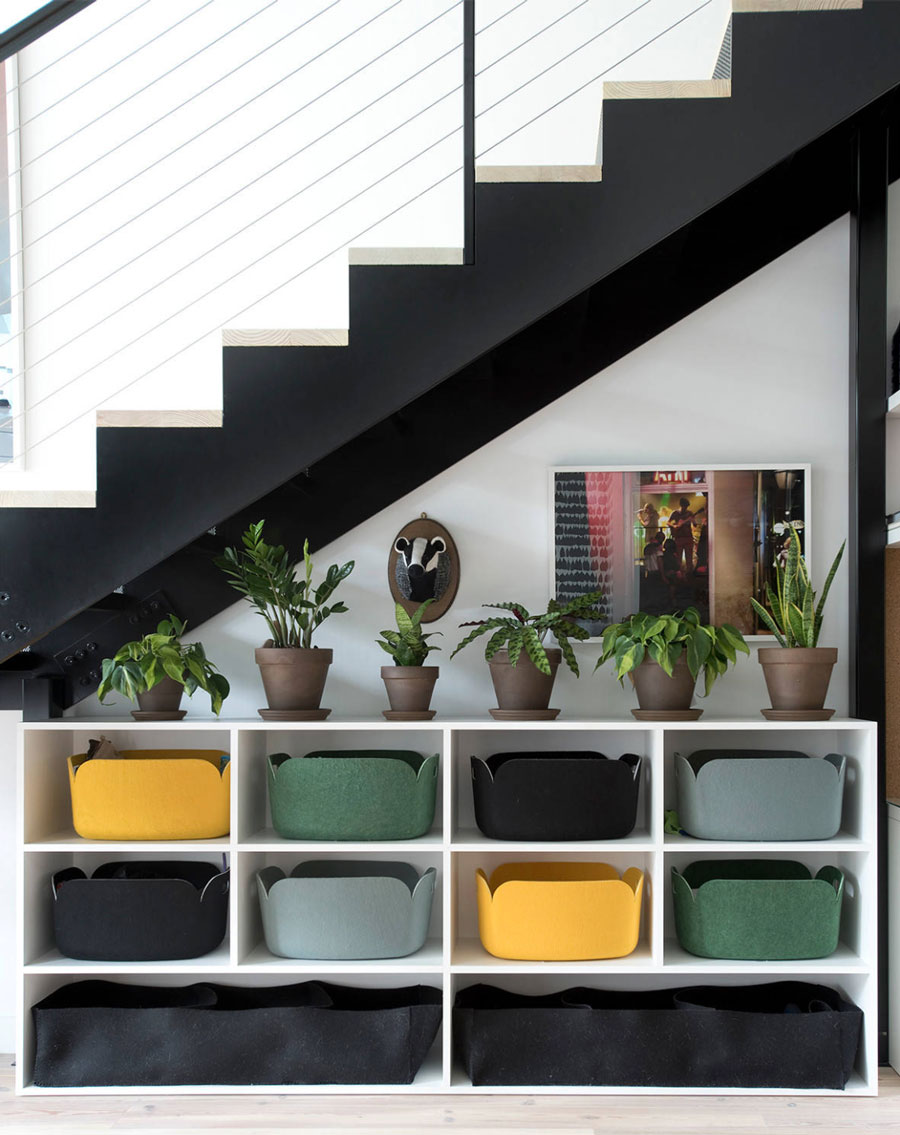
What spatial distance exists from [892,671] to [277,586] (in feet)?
5.03

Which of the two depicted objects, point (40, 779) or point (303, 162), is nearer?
point (40, 779)

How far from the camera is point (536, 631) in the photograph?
8.20 feet

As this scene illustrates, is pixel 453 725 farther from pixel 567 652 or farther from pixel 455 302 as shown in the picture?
pixel 455 302

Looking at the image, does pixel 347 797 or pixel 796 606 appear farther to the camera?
pixel 796 606

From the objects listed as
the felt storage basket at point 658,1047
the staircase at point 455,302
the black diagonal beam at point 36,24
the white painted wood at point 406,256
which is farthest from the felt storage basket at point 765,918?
the black diagonal beam at point 36,24

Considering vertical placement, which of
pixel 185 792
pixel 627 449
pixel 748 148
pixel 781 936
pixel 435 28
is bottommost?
pixel 781 936

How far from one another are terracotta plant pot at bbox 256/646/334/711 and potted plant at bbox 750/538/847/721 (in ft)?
3.43

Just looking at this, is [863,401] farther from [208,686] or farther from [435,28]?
[208,686]

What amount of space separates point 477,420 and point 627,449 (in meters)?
0.40

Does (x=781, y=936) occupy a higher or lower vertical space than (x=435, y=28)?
lower

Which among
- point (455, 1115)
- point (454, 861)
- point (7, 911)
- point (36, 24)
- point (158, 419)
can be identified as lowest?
point (455, 1115)

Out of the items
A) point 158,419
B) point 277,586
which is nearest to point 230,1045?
point 277,586

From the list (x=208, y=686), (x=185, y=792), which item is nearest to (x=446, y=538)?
(x=208, y=686)

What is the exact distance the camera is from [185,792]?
246cm
